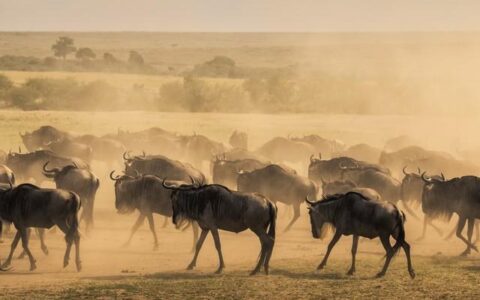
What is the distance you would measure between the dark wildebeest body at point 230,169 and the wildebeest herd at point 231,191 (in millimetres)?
32

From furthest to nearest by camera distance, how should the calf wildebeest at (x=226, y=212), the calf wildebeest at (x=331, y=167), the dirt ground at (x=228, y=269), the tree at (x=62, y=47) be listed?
the tree at (x=62, y=47) → the calf wildebeest at (x=331, y=167) → the calf wildebeest at (x=226, y=212) → the dirt ground at (x=228, y=269)

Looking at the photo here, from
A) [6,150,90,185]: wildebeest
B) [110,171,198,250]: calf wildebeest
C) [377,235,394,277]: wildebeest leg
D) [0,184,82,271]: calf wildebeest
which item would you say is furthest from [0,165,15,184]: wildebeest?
[377,235,394,277]: wildebeest leg

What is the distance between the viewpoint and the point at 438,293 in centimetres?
1403

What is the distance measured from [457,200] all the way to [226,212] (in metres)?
5.70

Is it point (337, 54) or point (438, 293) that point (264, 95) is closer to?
point (438, 293)

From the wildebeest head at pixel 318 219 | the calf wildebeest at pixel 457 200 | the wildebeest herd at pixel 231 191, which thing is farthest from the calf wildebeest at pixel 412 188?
the wildebeest head at pixel 318 219

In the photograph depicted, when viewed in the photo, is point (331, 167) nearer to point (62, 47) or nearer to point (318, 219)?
point (318, 219)

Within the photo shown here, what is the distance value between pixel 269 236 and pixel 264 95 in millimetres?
51112

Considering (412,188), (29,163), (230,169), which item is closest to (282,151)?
(230,169)

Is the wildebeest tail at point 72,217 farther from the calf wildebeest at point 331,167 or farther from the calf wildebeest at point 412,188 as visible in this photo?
the calf wildebeest at point 331,167

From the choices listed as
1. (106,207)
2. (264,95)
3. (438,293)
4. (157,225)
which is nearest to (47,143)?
(106,207)

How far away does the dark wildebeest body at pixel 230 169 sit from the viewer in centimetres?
2467

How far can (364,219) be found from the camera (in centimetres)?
1561

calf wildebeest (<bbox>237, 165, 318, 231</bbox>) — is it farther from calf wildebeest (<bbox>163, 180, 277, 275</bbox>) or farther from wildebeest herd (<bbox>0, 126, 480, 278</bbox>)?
calf wildebeest (<bbox>163, 180, 277, 275</bbox>)
